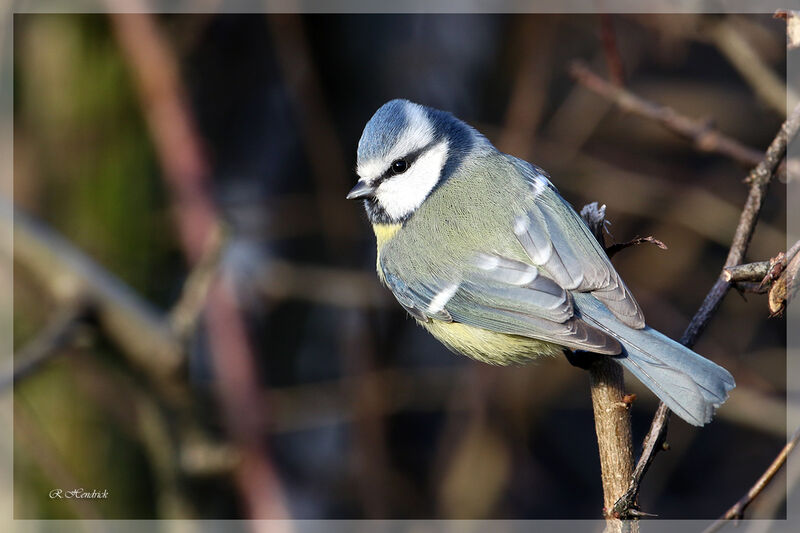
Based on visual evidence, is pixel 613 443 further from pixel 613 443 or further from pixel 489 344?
pixel 489 344

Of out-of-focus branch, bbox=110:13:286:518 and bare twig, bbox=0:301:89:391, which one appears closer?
bare twig, bbox=0:301:89:391

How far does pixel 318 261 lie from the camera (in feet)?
10.2

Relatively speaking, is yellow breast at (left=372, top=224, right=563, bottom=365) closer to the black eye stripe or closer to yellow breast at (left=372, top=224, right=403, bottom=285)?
yellow breast at (left=372, top=224, right=403, bottom=285)

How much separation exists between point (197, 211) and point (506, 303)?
1218mm

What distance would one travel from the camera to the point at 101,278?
6.43ft

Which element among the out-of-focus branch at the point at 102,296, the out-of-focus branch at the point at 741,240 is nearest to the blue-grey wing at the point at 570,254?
the out-of-focus branch at the point at 741,240

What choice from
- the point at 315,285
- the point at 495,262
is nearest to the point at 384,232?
the point at 495,262

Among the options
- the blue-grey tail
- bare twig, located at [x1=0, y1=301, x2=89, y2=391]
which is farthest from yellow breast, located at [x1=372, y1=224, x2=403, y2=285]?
bare twig, located at [x1=0, y1=301, x2=89, y2=391]

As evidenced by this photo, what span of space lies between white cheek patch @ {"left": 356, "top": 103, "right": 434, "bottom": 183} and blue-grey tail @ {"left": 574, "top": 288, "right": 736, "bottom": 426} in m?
0.66

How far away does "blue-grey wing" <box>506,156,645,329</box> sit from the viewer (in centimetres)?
135

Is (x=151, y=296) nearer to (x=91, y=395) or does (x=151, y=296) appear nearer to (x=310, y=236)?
(x=91, y=395)

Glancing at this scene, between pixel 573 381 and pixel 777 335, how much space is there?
0.79 metres

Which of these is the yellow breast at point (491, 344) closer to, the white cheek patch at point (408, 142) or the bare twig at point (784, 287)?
the white cheek patch at point (408, 142)
